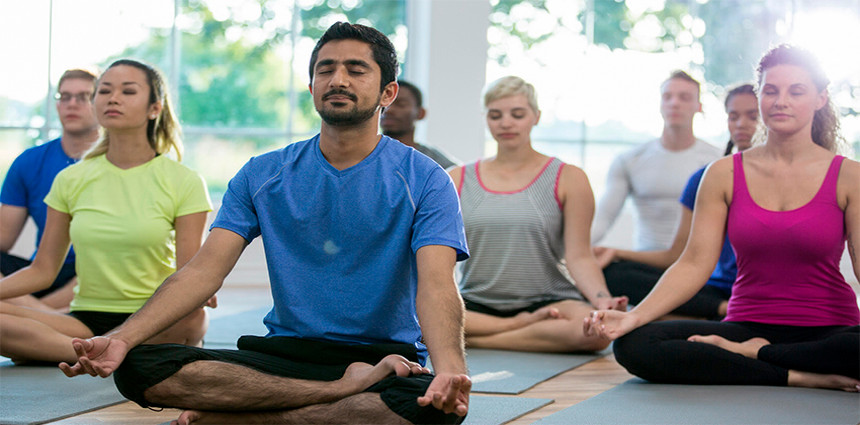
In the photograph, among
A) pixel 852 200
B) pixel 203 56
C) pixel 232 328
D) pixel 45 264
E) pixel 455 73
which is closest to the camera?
pixel 852 200

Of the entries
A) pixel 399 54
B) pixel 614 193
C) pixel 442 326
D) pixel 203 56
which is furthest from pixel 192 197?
pixel 399 54

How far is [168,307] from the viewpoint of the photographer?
6.69 feet

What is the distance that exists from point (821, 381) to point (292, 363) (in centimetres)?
156

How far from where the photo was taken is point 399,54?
21.2 feet

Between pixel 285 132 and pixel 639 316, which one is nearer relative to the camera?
pixel 639 316

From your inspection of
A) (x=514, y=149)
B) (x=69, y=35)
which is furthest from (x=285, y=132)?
(x=514, y=149)

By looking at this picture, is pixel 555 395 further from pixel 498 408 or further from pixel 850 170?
pixel 850 170

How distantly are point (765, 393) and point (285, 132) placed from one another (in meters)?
4.28

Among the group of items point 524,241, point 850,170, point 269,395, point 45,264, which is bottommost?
point 269,395

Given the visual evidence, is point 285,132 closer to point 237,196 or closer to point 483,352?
point 483,352

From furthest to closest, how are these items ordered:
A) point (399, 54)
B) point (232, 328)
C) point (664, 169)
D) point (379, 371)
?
point (399, 54) < point (664, 169) < point (232, 328) < point (379, 371)

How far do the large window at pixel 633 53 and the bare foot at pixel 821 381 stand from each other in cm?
416

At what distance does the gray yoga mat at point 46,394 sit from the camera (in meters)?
2.30

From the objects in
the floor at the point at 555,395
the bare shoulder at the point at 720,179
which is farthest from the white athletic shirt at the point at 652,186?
the bare shoulder at the point at 720,179
